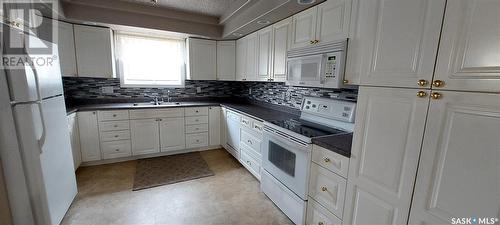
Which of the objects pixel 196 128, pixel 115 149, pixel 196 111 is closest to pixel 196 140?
pixel 196 128

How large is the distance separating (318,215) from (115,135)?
9.92 ft

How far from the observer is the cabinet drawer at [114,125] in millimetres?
3057

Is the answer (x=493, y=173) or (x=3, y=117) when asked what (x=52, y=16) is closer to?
(x=3, y=117)

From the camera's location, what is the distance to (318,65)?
6.31ft

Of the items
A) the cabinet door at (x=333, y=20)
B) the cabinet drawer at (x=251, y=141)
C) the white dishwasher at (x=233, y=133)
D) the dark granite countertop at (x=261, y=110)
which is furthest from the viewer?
the white dishwasher at (x=233, y=133)

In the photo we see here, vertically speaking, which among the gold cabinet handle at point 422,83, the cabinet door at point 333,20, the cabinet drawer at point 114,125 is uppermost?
the cabinet door at point 333,20

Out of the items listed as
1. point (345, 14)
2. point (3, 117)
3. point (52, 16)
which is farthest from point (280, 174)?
point (52, 16)

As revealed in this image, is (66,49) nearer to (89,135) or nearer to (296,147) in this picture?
(89,135)

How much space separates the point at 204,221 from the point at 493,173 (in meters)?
1.97

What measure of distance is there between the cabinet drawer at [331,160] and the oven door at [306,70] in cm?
65

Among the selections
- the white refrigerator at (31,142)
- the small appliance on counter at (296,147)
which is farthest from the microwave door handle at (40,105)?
the small appliance on counter at (296,147)

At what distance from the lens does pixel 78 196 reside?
2.31 m

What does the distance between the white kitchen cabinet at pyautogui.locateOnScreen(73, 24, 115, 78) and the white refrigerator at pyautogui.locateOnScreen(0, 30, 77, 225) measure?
131cm

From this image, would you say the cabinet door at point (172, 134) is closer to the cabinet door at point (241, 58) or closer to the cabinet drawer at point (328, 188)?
the cabinet door at point (241, 58)
